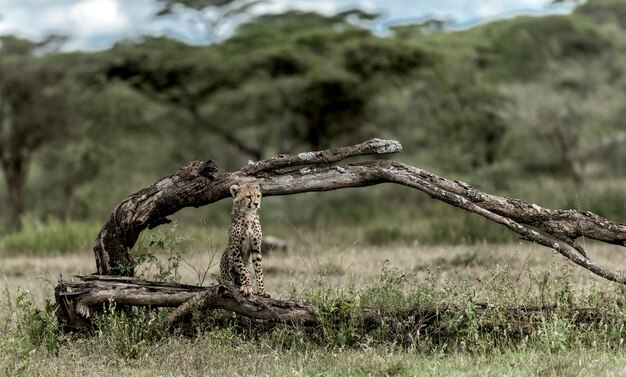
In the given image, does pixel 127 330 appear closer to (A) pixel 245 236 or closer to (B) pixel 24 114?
(A) pixel 245 236

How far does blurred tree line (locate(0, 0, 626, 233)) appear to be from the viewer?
24922 millimetres

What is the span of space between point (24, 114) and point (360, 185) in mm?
20914

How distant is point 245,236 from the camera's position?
7.50m

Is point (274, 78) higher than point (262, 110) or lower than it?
higher

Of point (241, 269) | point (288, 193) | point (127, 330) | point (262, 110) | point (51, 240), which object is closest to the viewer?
point (127, 330)

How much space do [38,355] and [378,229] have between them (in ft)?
34.2

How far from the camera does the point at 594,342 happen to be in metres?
6.86

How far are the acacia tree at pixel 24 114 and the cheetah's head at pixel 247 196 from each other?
20293 millimetres

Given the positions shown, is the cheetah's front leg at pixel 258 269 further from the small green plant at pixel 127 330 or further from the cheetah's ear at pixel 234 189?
the small green plant at pixel 127 330

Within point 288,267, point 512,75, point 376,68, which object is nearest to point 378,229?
point 288,267

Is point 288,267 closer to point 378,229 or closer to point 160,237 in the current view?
point 160,237

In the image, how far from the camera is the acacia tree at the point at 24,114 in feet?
87.0

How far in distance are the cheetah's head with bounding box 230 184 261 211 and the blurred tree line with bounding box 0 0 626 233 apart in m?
15.6

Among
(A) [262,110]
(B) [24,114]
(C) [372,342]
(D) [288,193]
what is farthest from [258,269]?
(B) [24,114]
